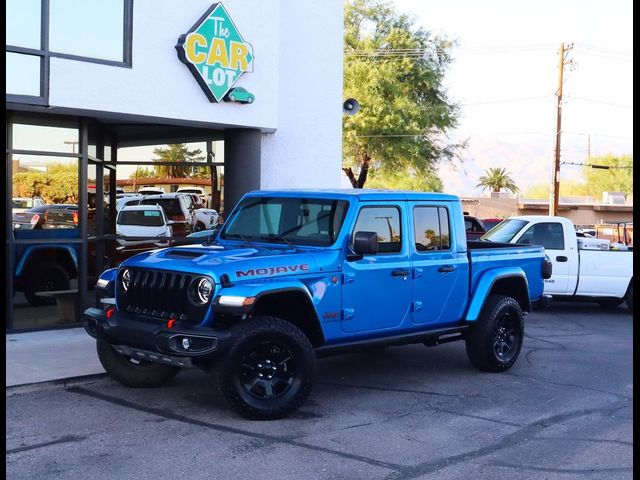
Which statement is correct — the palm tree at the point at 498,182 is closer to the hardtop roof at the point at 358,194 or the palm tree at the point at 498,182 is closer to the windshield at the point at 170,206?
the windshield at the point at 170,206

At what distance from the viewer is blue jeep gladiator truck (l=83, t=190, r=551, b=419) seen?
6676 mm

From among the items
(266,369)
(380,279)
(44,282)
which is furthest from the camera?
(44,282)

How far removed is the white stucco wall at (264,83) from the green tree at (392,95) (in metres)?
21.5

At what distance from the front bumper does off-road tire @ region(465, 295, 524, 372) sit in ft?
10.8

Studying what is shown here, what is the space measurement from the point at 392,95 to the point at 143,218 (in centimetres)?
2514

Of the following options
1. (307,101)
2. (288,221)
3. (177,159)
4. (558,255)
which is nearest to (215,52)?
(177,159)

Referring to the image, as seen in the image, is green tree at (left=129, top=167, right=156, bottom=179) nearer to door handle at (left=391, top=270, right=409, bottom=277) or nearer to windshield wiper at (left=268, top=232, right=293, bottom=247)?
windshield wiper at (left=268, top=232, right=293, bottom=247)

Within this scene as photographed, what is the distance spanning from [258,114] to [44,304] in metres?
4.12

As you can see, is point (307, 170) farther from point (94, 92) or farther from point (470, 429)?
point (470, 429)

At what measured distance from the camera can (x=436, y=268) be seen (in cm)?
825

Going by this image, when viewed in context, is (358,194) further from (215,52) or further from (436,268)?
(215,52)

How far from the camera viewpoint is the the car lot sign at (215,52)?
37.1ft

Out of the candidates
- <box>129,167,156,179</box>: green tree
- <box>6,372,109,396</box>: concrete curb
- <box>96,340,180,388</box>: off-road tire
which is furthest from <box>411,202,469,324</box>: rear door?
<box>129,167,156,179</box>: green tree

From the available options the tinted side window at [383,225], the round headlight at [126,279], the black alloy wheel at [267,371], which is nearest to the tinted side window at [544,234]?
the tinted side window at [383,225]
